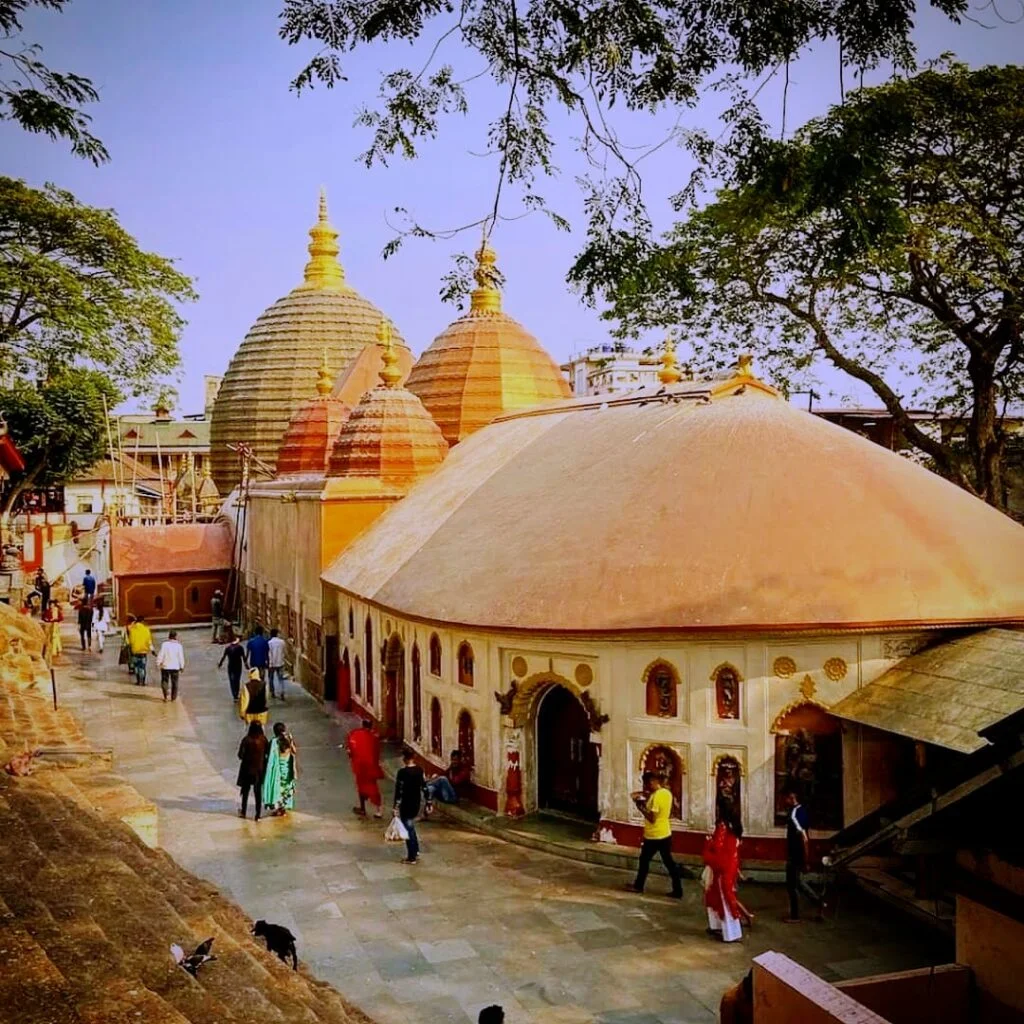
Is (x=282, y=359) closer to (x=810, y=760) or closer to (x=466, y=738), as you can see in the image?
(x=466, y=738)

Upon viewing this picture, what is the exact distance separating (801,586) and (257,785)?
25.2ft

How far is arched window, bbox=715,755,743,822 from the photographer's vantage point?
Result: 42.1 feet

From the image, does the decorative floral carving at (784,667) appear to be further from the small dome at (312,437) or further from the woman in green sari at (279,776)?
the small dome at (312,437)

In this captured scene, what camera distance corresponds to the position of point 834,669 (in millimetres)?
12875

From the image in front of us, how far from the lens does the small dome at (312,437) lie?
31219mm

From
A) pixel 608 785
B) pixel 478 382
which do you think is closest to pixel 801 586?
pixel 608 785

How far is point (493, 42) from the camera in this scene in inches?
274

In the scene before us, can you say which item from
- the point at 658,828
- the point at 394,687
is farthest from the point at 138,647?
the point at 658,828

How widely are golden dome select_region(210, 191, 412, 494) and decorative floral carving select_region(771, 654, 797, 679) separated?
93.6ft

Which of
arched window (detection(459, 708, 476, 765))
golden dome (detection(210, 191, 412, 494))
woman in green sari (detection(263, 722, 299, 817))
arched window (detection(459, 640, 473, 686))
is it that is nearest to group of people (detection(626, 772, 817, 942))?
arched window (detection(459, 708, 476, 765))

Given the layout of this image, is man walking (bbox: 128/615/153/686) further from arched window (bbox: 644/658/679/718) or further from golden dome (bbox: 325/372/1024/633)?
arched window (bbox: 644/658/679/718)

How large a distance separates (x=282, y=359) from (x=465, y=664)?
28772 mm

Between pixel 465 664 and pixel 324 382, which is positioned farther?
pixel 324 382

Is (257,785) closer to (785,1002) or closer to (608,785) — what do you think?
(608,785)
